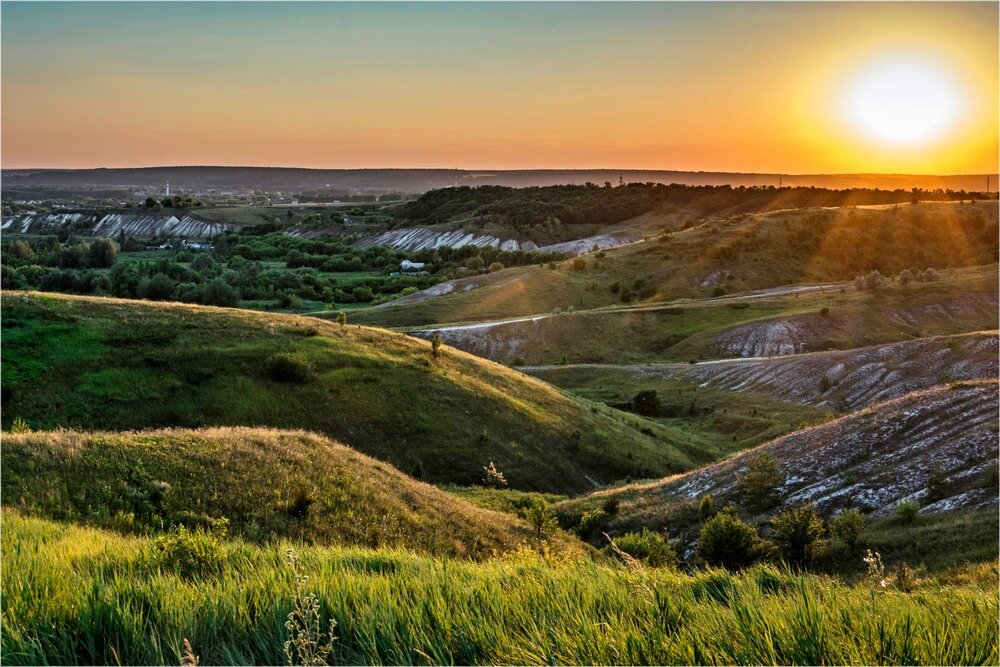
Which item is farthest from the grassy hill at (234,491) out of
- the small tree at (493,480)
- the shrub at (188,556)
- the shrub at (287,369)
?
the shrub at (287,369)

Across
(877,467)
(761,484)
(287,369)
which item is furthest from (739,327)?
(877,467)

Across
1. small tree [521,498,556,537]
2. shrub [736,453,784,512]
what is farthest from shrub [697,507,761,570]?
small tree [521,498,556,537]

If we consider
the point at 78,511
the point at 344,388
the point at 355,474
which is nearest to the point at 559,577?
the point at 78,511

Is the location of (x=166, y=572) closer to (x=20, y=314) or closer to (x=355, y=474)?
(x=355, y=474)

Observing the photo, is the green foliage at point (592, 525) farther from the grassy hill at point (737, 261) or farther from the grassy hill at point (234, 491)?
the grassy hill at point (737, 261)

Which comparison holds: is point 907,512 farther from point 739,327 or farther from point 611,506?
point 739,327

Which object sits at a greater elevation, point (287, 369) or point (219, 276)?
point (287, 369)
